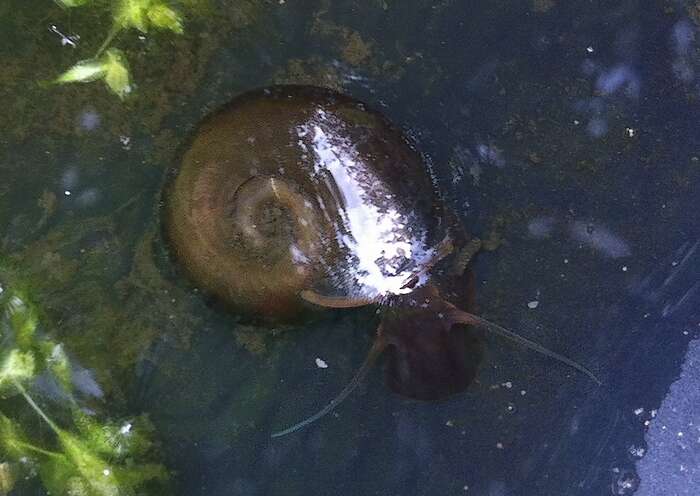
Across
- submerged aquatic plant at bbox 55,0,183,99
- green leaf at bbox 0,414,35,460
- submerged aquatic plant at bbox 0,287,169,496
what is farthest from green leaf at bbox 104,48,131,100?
green leaf at bbox 0,414,35,460

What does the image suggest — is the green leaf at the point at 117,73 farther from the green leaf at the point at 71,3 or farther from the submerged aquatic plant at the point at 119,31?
the green leaf at the point at 71,3

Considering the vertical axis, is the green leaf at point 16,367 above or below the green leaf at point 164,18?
below

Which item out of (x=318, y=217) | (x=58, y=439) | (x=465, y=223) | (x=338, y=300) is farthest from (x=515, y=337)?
A: (x=58, y=439)

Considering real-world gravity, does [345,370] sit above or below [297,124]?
below

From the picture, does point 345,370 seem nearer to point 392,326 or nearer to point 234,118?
point 392,326

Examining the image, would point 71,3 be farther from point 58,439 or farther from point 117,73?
point 58,439

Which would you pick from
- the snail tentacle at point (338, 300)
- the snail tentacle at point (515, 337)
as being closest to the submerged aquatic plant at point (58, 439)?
the snail tentacle at point (338, 300)

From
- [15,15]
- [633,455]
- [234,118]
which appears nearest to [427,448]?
[633,455]
